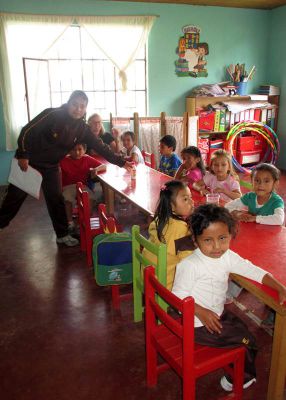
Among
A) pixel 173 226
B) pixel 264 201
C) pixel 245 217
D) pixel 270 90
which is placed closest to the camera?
pixel 173 226

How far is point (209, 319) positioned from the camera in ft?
4.94

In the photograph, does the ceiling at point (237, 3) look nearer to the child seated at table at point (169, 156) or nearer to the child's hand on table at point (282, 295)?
the child seated at table at point (169, 156)

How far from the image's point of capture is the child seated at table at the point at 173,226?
6.27 feet

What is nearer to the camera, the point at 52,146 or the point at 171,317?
the point at 171,317

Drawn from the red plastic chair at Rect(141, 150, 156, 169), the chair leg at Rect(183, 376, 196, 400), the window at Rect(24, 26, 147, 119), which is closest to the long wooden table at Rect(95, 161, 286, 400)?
the chair leg at Rect(183, 376, 196, 400)

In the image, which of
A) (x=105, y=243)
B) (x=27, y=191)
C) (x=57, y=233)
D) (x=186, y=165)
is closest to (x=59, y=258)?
(x=57, y=233)

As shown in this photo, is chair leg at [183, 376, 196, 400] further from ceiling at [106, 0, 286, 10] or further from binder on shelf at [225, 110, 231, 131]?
ceiling at [106, 0, 286, 10]

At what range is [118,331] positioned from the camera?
90.4 inches

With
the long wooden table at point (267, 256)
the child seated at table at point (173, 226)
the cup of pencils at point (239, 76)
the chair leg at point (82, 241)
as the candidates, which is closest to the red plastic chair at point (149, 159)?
the chair leg at point (82, 241)

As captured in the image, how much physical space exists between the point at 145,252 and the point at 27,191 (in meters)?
1.71

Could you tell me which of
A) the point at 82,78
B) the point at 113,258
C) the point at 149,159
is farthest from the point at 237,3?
the point at 113,258

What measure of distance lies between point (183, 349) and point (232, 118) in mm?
5728

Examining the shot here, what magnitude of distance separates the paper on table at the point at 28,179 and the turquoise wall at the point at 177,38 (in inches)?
116

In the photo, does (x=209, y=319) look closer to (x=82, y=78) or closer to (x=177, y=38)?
(x=82, y=78)
